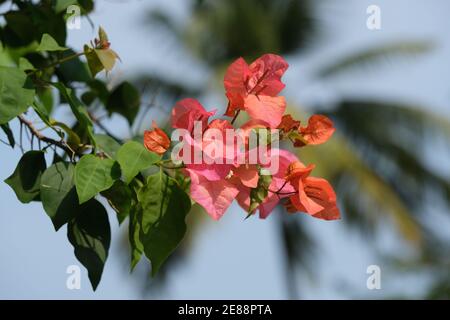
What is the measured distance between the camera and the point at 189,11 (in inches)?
331

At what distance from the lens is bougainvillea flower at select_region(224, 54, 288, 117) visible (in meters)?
0.83

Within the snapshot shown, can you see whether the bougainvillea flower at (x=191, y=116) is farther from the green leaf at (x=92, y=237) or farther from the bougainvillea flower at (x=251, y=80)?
the green leaf at (x=92, y=237)

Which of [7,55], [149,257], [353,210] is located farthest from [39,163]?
[353,210]

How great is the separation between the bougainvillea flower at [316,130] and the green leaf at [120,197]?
0.65 ft

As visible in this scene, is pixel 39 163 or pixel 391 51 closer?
pixel 39 163

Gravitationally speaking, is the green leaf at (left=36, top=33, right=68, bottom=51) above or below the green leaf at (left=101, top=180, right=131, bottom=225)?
above

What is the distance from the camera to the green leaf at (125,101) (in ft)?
4.08

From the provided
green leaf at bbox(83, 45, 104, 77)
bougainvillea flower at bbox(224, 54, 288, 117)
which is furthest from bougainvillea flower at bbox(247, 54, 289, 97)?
green leaf at bbox(83, 45, 104, 77)

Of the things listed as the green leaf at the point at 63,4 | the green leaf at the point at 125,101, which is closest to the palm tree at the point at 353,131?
the green leaf at the point at 125,101

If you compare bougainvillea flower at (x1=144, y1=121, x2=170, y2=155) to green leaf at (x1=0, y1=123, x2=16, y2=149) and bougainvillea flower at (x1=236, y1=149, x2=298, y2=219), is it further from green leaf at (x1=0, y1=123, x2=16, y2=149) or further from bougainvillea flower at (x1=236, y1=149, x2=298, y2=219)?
green leaf at (x1=0, y1=123, x2=16, y2=149)

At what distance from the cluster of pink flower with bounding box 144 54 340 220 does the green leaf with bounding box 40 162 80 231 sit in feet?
0.33

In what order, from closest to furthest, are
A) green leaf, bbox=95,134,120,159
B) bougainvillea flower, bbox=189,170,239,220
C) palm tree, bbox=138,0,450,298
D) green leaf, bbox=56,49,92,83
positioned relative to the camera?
bougainvillea flower, bbox=189,170,239,220 < green leaf, bbox=95,134,120,159 < green leaf, bbox=56,49,92,83 < palm tree, bbox=138,0,450,298
